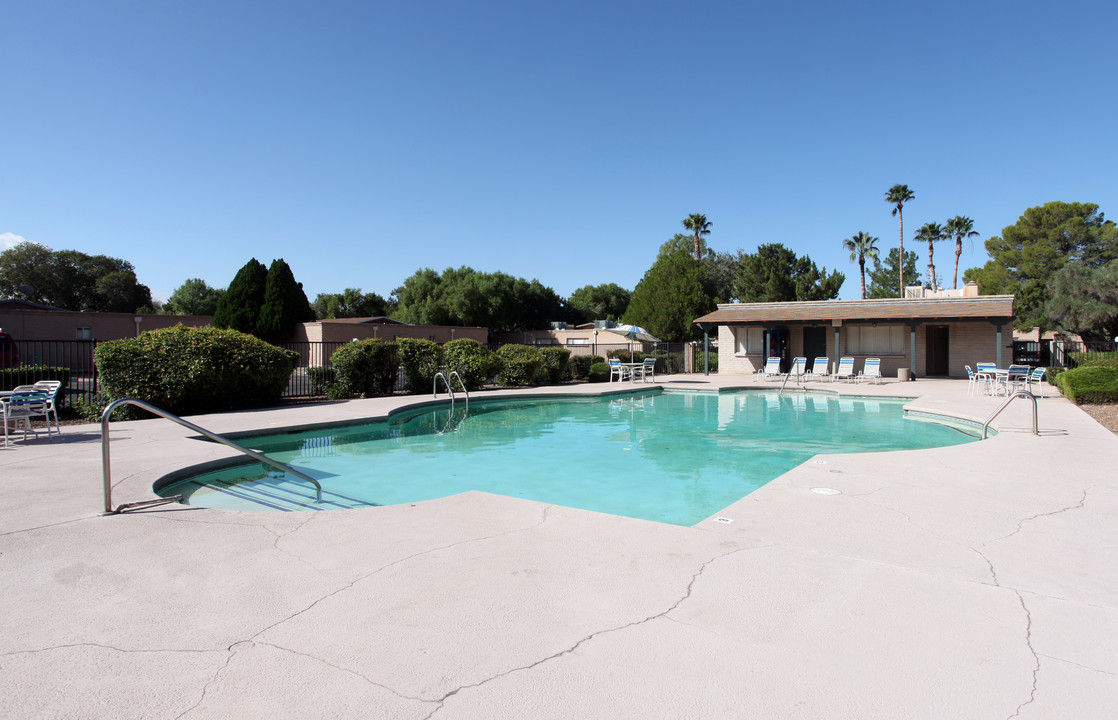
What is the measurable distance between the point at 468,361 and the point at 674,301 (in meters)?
22.8

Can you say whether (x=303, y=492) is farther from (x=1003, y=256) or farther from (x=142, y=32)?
(x=1003, y=256)

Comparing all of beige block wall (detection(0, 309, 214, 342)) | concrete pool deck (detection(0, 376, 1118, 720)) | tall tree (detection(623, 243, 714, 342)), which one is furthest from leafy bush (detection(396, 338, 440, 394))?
tall tree (detection(623, 243, 714, 342))

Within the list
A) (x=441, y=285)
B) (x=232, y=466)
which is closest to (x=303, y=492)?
(x=232, y=466)

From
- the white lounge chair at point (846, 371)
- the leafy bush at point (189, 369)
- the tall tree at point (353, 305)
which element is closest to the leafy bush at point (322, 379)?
the leafy bush at point (189, 369)

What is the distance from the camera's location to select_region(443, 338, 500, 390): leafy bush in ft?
56.5

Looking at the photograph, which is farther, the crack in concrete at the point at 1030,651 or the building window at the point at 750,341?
the building window at the point at 750,341

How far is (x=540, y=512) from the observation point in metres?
4.85

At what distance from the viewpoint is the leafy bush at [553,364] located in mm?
19734

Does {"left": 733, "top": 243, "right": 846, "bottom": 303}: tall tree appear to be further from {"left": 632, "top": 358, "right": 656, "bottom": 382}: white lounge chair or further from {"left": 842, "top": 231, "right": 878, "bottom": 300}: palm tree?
{"left": 632, "top": 358, "right": 656, "bottom": 382}: white lounge chair

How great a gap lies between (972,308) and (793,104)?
9.55 meters

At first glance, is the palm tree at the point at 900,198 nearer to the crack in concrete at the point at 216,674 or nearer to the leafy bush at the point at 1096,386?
the leafy bush at the point at 1096,386

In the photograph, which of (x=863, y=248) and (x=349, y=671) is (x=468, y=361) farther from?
(x=863, y=248)

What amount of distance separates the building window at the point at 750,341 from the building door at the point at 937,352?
6.33m

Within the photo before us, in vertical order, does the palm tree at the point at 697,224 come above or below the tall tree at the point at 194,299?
above
